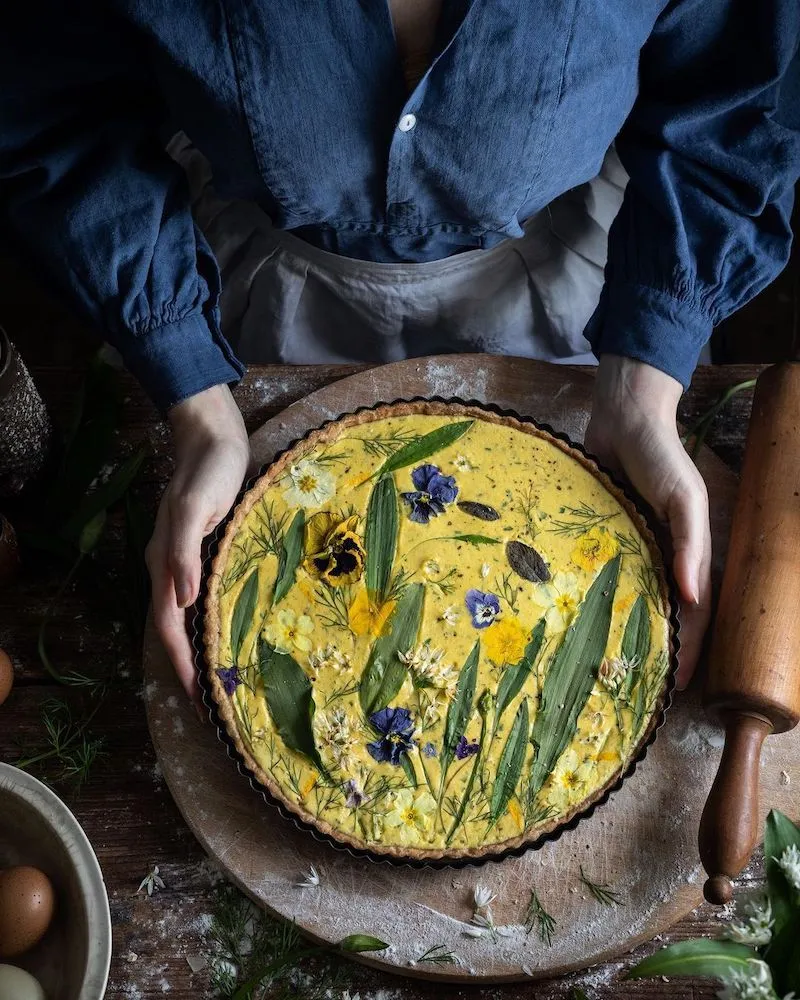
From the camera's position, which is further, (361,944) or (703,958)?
(361,944)

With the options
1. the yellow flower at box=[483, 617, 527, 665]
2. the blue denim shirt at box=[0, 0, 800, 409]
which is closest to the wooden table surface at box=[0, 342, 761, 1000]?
the blue denim shirt at box=[0, 0, 800, 409]

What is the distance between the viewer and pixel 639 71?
3.36ft

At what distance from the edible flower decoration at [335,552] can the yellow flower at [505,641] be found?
6.4 inches

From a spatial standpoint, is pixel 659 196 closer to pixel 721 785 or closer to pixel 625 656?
pixel 625 656

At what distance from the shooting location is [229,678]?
956 mm

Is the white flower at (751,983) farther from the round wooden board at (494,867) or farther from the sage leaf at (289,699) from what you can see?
the sage leaf at (289,699)

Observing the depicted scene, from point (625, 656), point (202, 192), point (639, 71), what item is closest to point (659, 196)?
point (639, 71)

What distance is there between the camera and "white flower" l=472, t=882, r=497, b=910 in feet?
2.98

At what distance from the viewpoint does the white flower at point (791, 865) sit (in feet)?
2.37

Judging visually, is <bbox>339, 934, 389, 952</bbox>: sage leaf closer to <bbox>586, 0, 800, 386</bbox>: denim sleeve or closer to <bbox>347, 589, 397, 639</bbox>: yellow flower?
<bbox>347, 589, 397, 639</bbox>: yellow flower

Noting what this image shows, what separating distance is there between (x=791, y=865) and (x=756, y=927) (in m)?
0.06

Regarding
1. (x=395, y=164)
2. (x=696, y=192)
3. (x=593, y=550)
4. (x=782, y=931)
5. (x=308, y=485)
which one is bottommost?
(x=782, y=931)

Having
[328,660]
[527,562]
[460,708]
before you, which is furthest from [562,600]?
[328,660]

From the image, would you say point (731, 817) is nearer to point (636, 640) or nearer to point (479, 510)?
point (636, 640)
